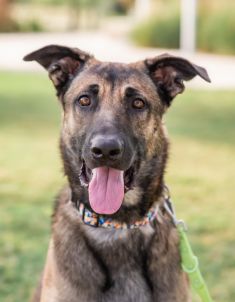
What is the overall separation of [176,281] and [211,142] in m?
7.24

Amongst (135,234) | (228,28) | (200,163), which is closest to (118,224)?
(135,234)

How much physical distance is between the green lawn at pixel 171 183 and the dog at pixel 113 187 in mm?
1392

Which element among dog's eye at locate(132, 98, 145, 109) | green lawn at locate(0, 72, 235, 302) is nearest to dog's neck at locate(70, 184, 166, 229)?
dog's eye at locate(132, 98, 145, 109)

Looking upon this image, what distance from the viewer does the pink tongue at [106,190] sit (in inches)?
153

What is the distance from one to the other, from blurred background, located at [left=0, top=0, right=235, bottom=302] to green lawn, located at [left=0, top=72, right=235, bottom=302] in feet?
0.04

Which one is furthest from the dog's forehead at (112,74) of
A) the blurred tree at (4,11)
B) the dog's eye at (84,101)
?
the blurred tree at (4,11)

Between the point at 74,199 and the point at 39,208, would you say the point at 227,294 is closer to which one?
the point at 74,199

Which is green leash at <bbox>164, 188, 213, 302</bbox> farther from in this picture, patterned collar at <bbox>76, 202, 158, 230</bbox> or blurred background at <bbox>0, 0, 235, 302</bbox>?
blurred background at <bbox>0, 0, 235, 302</bbox>

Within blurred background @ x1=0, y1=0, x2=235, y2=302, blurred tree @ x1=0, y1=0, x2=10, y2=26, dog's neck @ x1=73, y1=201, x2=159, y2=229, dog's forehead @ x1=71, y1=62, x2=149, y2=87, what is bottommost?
blurred tree @ x1=0, y1=0, x2=10, y2=26

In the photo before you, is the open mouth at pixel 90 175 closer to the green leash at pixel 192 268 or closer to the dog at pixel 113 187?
the dog at pixel 113 187

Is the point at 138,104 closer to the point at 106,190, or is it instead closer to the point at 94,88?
the point at 94,88

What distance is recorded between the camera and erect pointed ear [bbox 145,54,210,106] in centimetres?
429

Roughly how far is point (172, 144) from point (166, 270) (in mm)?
1981

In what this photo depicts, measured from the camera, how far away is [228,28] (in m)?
23.5
